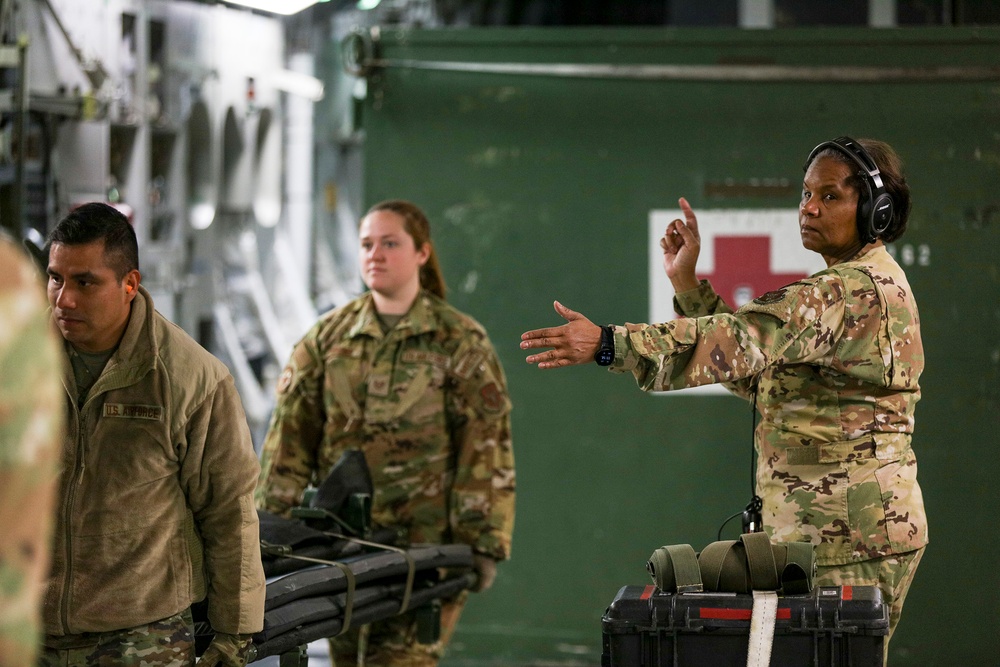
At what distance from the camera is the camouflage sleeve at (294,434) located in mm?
4283

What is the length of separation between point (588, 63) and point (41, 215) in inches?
98.0

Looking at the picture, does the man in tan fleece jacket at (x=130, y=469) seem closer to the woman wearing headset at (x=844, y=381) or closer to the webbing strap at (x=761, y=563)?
the woman wearing headset at (x=844, y=381)

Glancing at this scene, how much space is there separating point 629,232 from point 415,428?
5.93ft

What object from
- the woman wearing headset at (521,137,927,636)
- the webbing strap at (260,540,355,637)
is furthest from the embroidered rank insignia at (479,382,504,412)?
the woman wearing headset at (521,137,927,636)

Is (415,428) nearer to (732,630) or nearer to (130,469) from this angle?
(130,469)

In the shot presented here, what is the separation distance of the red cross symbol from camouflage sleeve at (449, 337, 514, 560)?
5.25 feet

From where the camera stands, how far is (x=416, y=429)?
425 cm

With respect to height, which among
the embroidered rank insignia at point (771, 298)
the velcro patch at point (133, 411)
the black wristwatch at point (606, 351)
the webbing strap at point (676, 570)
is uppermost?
the embroidered rank insignia at point (771, 298)

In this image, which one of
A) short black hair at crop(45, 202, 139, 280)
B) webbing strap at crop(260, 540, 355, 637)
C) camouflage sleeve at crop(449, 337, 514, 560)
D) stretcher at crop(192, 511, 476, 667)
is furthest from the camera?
camouflage sleeve at crop(449, 337, 514, 560)

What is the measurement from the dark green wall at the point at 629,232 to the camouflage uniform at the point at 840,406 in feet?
7.84

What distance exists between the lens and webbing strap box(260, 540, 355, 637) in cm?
352

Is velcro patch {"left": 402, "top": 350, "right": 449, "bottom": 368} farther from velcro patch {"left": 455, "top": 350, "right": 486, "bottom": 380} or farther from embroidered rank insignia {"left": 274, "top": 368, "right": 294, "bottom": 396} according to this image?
embroidered rank insignia {"left": 274, "top": 368, "right": 294, "bottom": 396}

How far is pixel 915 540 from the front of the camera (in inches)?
125

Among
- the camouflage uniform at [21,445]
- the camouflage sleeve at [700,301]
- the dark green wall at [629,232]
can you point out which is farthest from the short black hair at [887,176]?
the dark green wall at [629,232]
